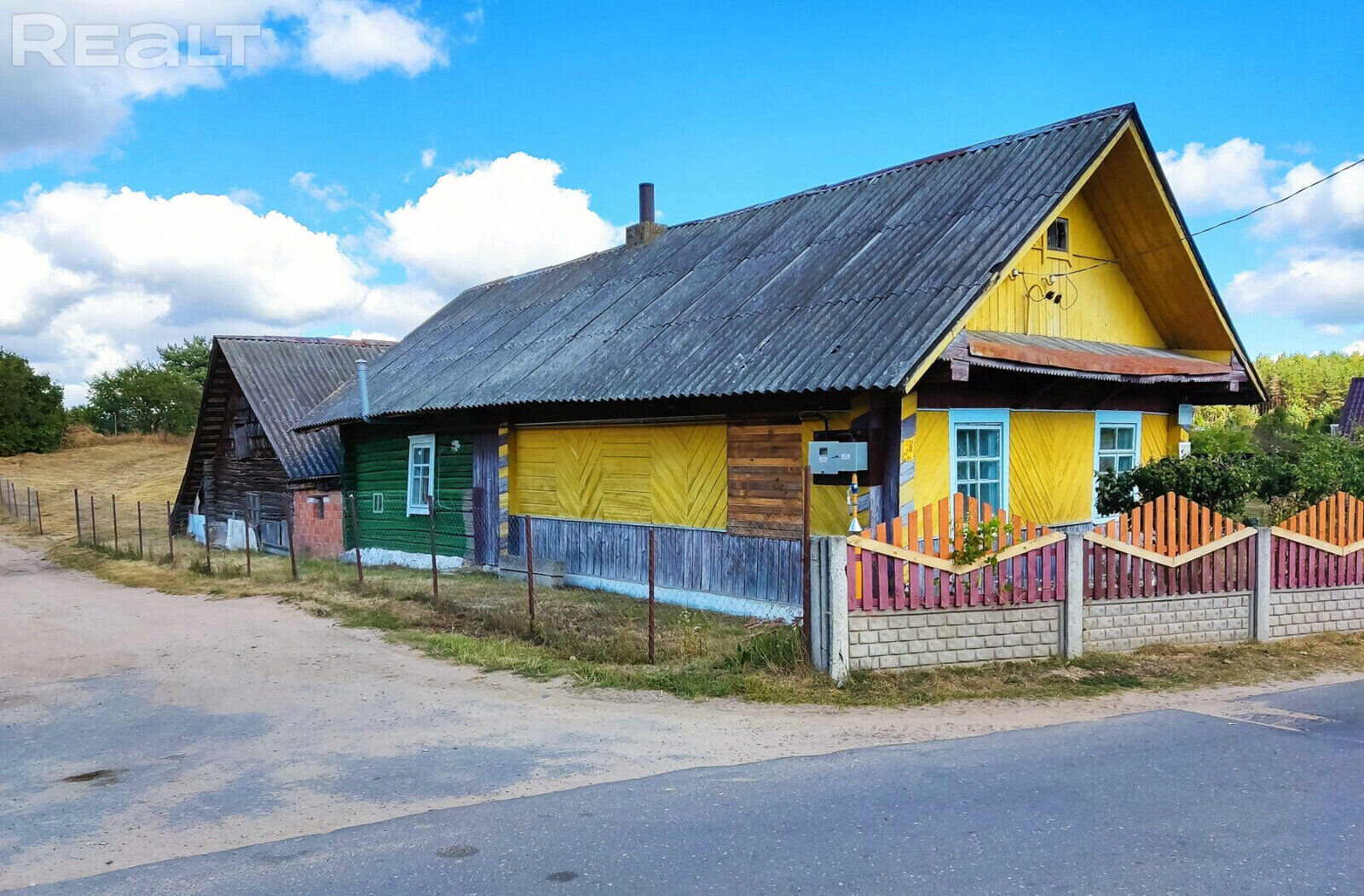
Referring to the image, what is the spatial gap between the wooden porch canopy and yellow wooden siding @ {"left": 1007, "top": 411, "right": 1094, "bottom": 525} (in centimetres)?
99

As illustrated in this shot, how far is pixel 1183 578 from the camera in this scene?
965 cm

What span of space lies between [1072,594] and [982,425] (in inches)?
133

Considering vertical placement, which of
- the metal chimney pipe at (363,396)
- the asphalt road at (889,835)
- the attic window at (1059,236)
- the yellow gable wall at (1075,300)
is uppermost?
the attic window at (1059,236)

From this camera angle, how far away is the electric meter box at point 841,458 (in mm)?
10656

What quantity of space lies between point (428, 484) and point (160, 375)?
54.9 m

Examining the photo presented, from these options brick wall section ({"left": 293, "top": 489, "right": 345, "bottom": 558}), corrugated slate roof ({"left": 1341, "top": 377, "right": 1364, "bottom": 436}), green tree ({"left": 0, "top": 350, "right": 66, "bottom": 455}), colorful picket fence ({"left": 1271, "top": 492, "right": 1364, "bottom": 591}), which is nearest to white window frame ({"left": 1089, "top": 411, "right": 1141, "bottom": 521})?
colorful picket fence ({"left": 1271, "top": 492, "right": 1364, "bottom": 591})

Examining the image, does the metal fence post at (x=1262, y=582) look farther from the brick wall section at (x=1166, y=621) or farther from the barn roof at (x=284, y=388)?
the barn roof at (x=284, y=388)

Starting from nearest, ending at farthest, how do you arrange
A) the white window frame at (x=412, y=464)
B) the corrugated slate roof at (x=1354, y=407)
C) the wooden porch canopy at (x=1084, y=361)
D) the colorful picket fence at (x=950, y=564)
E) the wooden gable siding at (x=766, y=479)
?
the colorful picket fence at (x=950, y=564)
the wooden porch canopy at (x=1084, y=361)
the wooden gable siding at (x=766, y=479)
the white window frame at (x=412, y=464)
the corrugated slate roof at (x=1354, y=407)

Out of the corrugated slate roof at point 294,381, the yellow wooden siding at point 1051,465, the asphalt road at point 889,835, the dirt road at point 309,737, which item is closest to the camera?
the asphalt road at point 889,835

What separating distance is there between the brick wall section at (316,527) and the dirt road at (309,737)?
11.2 meters

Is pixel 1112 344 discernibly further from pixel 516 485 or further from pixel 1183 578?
pixel 516 485

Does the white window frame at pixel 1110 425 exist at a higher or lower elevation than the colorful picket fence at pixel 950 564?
higher

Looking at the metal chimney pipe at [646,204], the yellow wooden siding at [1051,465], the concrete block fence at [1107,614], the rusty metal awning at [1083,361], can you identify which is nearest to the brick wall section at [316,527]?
the metal chimney pipe at [646,204]

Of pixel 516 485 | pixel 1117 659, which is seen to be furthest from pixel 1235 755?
pixel 516 485
